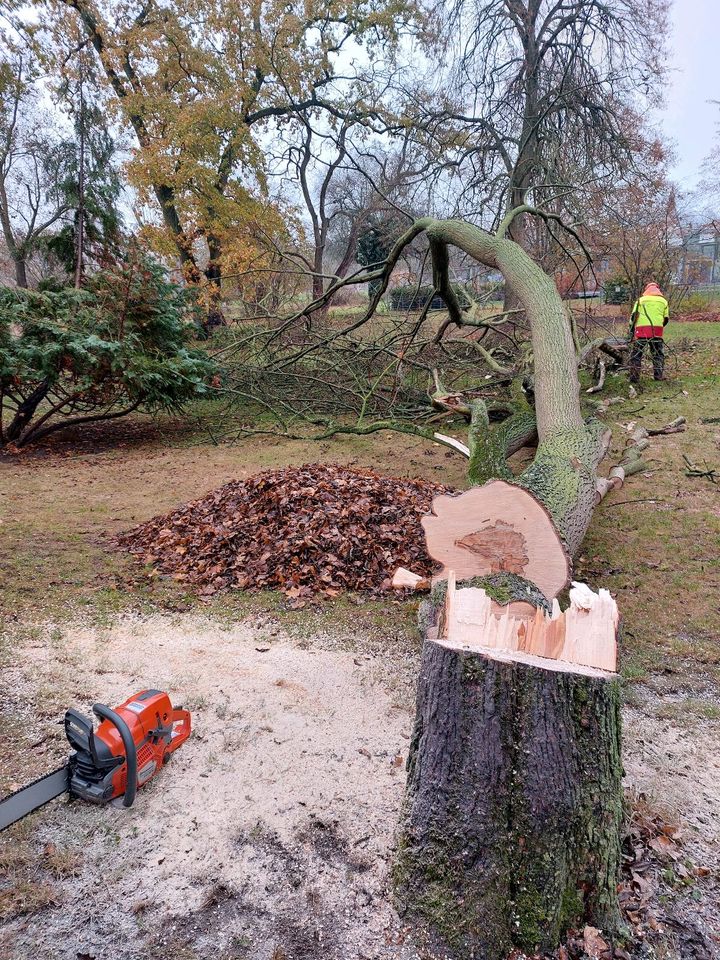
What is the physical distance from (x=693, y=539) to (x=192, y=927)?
4139mm

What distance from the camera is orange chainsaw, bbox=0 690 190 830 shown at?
75.1 inches

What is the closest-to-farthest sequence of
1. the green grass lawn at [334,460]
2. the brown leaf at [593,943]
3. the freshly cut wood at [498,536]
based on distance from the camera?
the brown leaf at [593,943] → the freshly cut wood at [498,536] → the green grass lawn at [334,460]

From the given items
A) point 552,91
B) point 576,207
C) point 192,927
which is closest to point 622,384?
point 576,207

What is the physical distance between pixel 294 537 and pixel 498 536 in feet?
5.79

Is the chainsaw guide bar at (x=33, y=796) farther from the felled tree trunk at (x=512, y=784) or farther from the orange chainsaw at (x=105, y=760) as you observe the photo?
the felled tree trunk at (x=512, y=784)

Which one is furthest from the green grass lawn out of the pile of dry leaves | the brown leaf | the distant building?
the distant building

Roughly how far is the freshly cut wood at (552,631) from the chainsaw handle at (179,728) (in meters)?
1.22

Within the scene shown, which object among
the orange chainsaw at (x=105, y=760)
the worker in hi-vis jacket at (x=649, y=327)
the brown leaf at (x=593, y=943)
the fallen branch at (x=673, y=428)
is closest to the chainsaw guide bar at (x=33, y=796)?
the orange chainsaw at (x=105, y=760)

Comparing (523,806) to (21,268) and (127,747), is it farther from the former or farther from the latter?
(21,268)

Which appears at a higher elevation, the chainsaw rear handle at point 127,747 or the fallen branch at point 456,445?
the fallen branch at point 456,445

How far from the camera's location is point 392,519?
14.2 ft

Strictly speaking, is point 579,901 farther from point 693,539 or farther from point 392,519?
point 693,539

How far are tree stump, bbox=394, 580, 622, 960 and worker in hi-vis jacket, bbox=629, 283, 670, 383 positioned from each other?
860cm

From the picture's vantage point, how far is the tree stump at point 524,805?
1532mm
